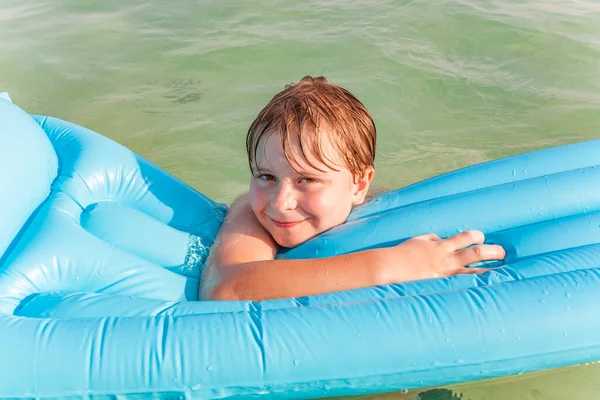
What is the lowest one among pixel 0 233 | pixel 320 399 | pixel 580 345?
pixel 320 399

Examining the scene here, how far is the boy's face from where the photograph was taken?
7.36 feet

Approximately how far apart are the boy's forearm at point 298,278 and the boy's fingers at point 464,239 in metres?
0.30

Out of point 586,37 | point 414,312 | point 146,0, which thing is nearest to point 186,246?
point 414,312

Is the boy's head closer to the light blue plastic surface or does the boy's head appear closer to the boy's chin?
the boy's chin

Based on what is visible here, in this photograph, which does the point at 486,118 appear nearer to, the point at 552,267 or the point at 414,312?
the point at 552,267

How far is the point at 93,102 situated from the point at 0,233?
318 cm

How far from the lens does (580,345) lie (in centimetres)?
194

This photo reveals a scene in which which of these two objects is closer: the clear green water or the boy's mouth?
the boy's mouth

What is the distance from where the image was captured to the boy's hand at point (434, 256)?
7.29ft

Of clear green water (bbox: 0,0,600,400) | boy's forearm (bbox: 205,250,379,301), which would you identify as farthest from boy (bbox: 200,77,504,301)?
clear green water (bbox: 0,0,600,400)

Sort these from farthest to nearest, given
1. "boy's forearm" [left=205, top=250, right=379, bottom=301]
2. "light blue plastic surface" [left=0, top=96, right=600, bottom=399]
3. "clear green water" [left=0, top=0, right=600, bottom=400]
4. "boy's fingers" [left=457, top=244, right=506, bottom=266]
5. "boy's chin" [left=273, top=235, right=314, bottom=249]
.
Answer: "clear green water" [left=0, top=0, right=600, bottom=400] < "boy's chin" [left=273, top=235, right=314, bottom=249] < "boy's fingers" [left=457, top=244, right=506, bottom=266] < "boy's forearm" [left=205, top=250, right=379, bottom=301] < "light blue plastic surface" [left=0, top=96, right=600, bottom=399]

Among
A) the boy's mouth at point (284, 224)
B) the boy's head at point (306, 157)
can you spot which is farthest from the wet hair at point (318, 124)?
the boy's mouth at point (284, 224)

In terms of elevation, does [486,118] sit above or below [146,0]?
below

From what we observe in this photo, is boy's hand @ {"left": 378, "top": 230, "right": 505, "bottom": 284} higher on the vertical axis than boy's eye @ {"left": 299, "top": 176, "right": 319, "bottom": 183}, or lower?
lower
